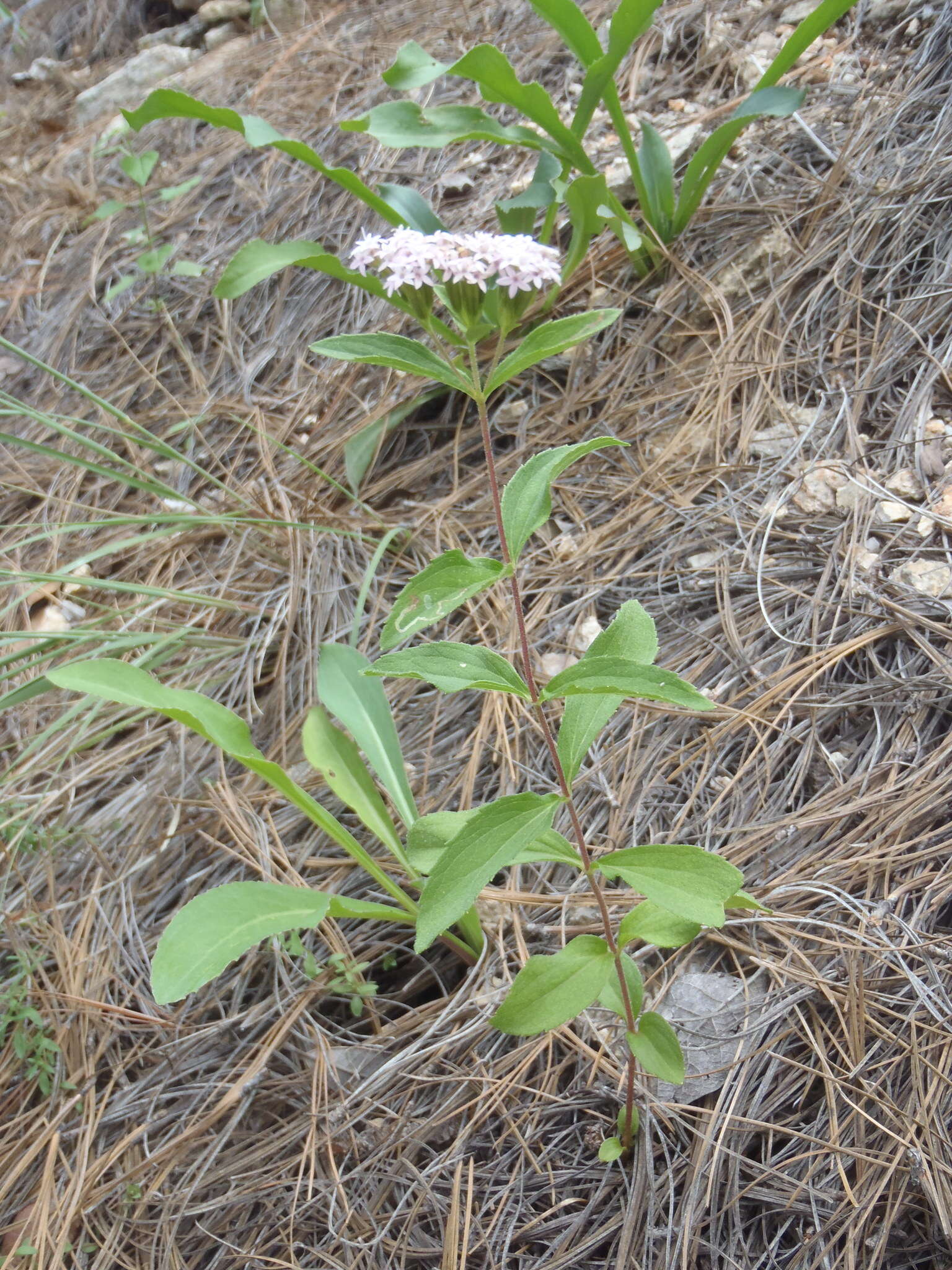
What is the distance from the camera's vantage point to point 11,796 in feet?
5.67

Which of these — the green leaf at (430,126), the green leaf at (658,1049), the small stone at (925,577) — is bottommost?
the green leaf at (658,1049)

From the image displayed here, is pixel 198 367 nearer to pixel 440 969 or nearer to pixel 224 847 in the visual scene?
pixel 224 847

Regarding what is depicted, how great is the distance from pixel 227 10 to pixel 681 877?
4582mm

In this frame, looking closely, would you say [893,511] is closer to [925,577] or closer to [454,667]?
[925,577]

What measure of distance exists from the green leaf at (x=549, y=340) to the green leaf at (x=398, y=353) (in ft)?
0.14

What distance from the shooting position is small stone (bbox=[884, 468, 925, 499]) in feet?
4.85

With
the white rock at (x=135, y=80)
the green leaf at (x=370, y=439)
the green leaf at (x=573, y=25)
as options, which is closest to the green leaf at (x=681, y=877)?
the green leaf at (x=370, y=439)

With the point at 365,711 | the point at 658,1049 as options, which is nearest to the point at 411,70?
the point at 365,711

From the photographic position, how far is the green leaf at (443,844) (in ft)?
3.52

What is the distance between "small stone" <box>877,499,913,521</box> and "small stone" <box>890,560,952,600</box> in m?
0.09

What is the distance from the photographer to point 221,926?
116 centimetres

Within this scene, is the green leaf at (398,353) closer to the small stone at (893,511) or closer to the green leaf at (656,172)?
the small stone at (893,511)

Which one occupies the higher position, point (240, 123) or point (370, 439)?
point (240, 123)

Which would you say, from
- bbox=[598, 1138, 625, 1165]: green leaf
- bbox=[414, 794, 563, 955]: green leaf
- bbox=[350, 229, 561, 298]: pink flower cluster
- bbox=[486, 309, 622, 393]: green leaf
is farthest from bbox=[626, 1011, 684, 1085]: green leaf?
bbox=[350, 229, 561, 298]: pink flower cluster
